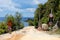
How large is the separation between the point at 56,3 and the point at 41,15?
5204 millimetres

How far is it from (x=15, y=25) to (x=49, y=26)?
7430 mm

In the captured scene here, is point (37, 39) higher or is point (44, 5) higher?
point (44, 5)

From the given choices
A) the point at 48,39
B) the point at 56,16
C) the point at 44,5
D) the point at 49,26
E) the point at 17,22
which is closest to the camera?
the point at 48,39

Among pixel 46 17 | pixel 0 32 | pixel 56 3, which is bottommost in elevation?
pixel 0 32

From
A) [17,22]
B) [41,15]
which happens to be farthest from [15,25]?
[41,15]

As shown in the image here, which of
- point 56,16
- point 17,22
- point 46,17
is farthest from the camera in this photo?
point 17,22

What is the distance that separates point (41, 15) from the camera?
25812 mm

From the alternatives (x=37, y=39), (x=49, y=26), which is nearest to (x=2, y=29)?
(x=49, y=26)

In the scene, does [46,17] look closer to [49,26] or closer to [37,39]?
[49,26]

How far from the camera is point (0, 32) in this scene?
25.4 meters

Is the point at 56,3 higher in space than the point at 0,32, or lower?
higher

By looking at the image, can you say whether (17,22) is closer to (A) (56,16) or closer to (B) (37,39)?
(A) (56,16)

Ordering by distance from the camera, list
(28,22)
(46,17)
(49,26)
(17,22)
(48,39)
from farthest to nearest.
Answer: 1. (28,22)
2. (17,22)
3. (46,17)
4. (49,26)
5. (48,39)

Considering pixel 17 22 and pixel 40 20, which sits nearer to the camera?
pixel 40 20
